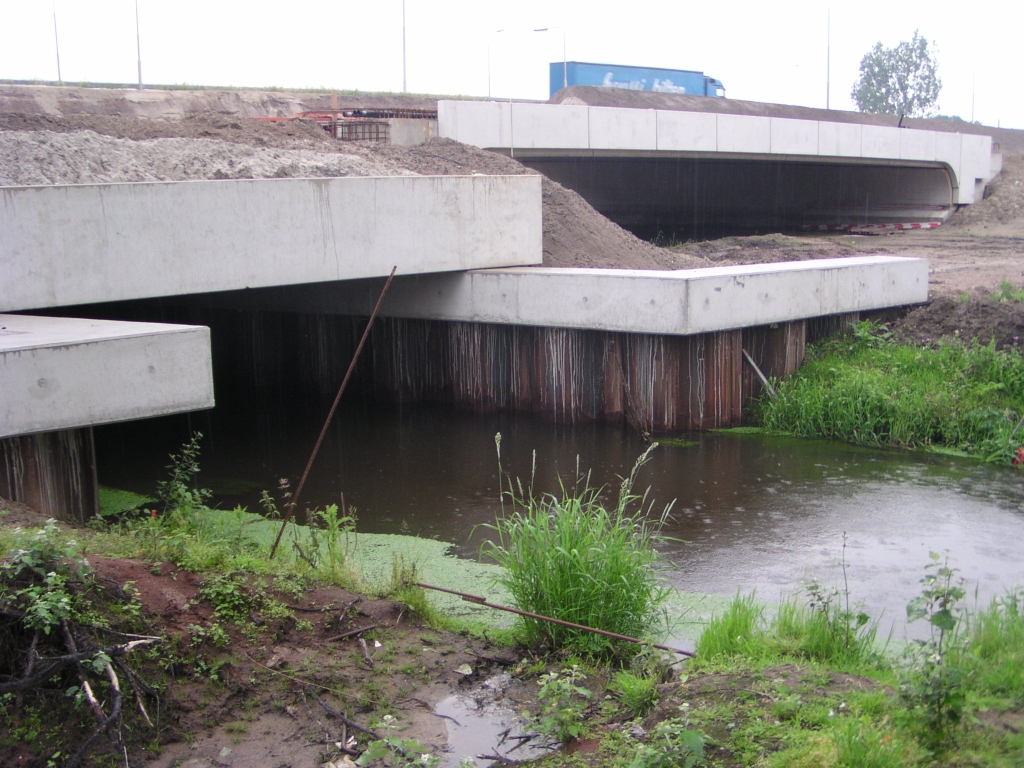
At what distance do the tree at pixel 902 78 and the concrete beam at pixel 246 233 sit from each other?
60.0 meters

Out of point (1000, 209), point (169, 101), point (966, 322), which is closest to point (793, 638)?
point (966, 322)

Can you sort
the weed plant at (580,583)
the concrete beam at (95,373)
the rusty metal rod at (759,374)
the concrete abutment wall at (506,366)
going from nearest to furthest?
the weed plant at (580,583), the concrete beam at (95,373), the concrete abutment wall at (506,366), the rusty metal rod at (759,374)

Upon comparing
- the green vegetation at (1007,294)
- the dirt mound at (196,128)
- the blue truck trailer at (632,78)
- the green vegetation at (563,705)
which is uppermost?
the blue truck trailer at (632,78)

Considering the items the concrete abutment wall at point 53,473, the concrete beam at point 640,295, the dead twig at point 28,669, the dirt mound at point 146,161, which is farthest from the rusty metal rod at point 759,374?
the dead twig at point 28,669

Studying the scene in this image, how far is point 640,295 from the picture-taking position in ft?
33.5

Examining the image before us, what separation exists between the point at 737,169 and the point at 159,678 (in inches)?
955

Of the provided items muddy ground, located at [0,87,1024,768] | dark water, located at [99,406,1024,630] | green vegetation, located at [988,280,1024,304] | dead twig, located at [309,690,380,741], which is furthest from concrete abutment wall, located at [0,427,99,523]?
green vegetation, located at [988,280,1024,304]

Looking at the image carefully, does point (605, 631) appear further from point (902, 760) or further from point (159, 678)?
point (159, 678)

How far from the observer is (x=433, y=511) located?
26.6ft

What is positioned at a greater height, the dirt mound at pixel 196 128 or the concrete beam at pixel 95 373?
the dirt mound at pixel 196 128

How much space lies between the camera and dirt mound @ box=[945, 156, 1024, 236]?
24.5m

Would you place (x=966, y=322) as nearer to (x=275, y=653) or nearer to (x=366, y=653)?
(x=366, y=653)

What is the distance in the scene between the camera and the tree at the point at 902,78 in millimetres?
64312

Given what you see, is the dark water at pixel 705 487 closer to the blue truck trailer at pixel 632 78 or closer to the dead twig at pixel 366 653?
the dead twig at pixel 366 653
